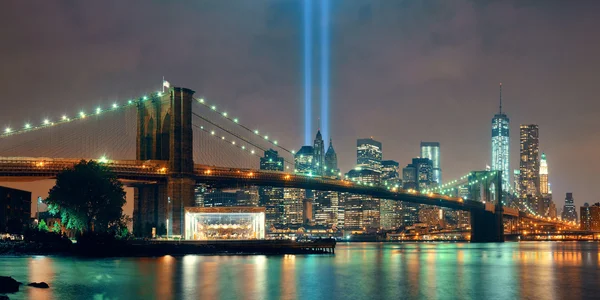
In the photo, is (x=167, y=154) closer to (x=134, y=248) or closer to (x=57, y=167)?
(x=57, y=167)

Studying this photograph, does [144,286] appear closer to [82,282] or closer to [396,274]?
[82,282]

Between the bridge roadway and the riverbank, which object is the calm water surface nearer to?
the riverbank

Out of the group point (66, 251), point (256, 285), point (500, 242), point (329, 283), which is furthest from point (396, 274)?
point (500, 242)

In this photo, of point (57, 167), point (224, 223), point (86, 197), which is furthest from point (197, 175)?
point (57, 167)

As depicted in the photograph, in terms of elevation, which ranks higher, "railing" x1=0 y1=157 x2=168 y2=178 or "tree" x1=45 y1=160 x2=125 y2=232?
"railing" x1=0 y1=157 x2=168 y2=178

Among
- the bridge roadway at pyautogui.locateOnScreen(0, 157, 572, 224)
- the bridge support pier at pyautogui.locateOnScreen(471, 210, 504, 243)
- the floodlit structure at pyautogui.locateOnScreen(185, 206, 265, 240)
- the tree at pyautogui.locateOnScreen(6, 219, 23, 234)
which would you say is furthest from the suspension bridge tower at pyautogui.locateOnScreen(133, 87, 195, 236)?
the bridge support pier at pyautogui.locateOnScreen(471, 210, 504, 243)
